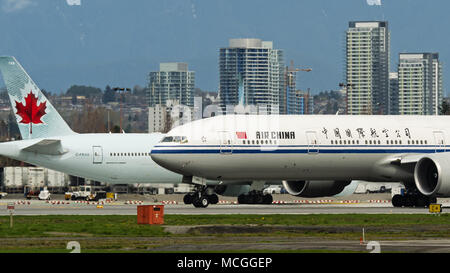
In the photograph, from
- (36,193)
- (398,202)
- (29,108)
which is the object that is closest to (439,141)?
(398,202)

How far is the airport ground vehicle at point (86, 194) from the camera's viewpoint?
8506 cm

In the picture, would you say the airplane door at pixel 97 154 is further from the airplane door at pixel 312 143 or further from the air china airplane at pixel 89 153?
the airplane door at pixel 312 143

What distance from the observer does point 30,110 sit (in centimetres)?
6550

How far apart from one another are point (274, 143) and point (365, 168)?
581 centimetres

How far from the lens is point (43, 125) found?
6519 centimetres

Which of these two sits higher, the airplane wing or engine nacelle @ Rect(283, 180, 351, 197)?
the airplane wing

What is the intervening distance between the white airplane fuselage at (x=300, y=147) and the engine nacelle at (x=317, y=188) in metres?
2.66

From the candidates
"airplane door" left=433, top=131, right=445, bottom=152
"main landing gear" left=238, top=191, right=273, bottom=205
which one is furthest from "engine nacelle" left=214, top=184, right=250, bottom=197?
"airplane door" left=433, top=131, right=445, bottom=152

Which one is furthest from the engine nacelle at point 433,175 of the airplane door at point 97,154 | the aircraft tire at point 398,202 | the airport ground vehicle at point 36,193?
the airport ground vehicle at point 36,193

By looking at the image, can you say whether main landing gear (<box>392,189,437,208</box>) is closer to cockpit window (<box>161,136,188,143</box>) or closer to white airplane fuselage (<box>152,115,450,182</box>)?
white airplane fuselage (<box>152,115,450,182</box>)

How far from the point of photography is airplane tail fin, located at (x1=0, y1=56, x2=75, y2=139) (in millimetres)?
65125
